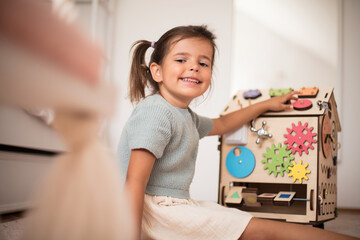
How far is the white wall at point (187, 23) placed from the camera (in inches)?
101

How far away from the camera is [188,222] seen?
0.78m

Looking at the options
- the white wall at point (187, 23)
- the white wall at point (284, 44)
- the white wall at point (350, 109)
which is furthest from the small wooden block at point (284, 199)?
the white wall at point (284, 44)

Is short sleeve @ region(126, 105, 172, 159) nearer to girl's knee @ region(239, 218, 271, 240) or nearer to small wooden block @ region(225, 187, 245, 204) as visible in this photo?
girl's knee @ region(239, 218, 271, 240)

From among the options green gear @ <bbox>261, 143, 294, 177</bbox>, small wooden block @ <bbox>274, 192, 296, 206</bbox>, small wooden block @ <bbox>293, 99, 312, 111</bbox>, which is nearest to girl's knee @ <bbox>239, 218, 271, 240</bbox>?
small wooden block @ <bbox>274, 192, 296, 206</bbox>

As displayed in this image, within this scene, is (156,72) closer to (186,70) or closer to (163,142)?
(186,70)

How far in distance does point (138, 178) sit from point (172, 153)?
0.55 ft

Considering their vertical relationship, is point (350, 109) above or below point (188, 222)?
above

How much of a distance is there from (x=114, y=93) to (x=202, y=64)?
2.33 feet

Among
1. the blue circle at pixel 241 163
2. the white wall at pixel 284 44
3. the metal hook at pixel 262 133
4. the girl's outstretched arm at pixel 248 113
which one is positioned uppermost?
the white wall at pixel 284 44

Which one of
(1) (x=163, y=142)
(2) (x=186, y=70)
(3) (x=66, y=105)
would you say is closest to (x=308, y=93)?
(2) (x=186, y=70)

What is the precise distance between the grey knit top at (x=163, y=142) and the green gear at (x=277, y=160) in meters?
0.35

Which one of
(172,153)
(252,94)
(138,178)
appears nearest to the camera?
(138,178)

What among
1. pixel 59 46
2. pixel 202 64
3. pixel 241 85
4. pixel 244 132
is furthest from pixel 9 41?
pixel 241 85

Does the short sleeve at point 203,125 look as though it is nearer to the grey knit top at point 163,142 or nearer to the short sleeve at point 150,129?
the grey knit top at point 163,142
